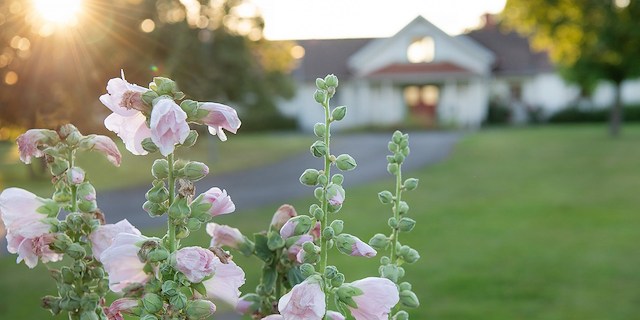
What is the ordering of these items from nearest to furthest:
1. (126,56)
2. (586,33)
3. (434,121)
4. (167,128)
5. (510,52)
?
1. (167,128)
2. (126,56)
3. (586,33)
4. (434,121)
5. (510,52)

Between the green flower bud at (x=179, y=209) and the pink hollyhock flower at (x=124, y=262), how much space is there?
48mm

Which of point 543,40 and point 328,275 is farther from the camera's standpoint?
point 543,40

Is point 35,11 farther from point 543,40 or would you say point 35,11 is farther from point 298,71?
point 298,71

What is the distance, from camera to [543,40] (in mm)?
24969

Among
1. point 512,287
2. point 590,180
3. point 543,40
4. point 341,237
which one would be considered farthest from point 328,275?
point 543,40

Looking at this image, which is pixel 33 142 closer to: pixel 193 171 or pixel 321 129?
pixel 193 171

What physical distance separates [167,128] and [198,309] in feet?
0.63

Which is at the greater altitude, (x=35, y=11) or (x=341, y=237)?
(x=35, y=11)

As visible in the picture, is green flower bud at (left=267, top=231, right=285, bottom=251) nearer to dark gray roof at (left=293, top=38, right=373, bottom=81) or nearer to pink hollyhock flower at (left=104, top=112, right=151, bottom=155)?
pink hollyhock flower at (left=104, top=112, right=151, bottom=155)

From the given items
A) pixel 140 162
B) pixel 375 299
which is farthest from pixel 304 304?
pixel 140 162

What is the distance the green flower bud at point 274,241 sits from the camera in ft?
3.10

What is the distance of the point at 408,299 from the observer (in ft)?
3.16

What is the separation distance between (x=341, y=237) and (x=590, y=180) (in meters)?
15.8

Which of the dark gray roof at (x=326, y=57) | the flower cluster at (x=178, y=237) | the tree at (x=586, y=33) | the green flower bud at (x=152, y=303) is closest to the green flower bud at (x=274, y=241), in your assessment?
the flower cluster at (x=178, y=237)
